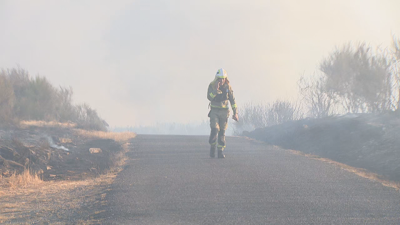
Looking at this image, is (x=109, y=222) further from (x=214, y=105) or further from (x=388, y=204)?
(x=214, y=105)

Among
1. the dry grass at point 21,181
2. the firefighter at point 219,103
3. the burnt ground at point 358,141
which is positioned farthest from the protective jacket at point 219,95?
the dry grass at point 21,181

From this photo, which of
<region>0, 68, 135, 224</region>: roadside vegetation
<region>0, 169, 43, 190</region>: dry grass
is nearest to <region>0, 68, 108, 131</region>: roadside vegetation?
<region>0, 68, 135, 224</region>: roadside vegetation

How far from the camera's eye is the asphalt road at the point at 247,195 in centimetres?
438

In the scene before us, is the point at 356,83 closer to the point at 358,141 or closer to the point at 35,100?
the point at 358,141

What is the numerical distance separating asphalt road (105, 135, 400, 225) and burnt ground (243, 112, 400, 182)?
63.6 inches

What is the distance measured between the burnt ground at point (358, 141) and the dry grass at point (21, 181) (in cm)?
710

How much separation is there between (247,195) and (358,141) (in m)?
6.74

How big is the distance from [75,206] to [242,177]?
9.74ft

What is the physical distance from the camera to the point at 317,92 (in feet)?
64.2

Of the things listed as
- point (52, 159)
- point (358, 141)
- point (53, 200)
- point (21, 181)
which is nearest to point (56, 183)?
point (21, 181)

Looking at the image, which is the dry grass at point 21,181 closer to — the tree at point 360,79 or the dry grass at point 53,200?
the dry grass at point 53,200

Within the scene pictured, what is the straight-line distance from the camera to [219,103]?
9328 millimetres

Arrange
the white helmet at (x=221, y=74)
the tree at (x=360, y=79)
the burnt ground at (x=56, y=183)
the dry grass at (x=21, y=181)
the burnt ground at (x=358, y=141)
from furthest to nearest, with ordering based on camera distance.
A: the tree at (x=360, y=79)
the white helmet at (x=221, y=74)
the burnt ground at (x=358, y=141)
the dry grass at (x=21, y=181)
the burnt ground at (x=56, y=183)

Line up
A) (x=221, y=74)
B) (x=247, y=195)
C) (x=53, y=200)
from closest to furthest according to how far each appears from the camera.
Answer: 1. (x=247, y=195)
2. (x=53, y=200)
3. (x=221, y=74)
